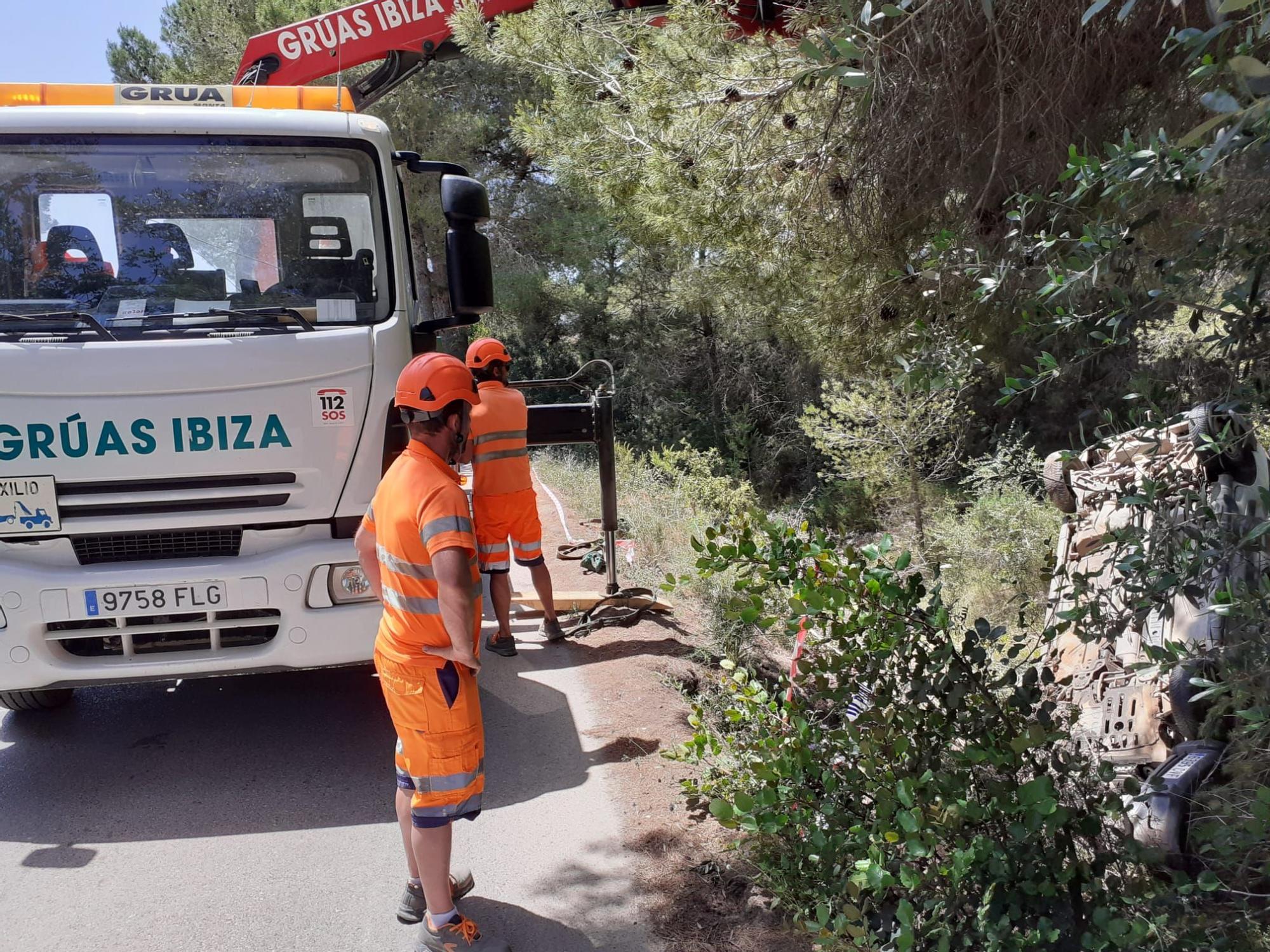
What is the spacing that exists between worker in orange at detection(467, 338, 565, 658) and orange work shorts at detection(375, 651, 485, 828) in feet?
8.97

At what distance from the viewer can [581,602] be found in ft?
22.7

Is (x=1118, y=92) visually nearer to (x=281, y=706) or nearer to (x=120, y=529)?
(x=120, y=529)

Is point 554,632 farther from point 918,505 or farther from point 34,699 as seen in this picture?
point 918,505

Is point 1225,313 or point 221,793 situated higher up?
point 1225,313

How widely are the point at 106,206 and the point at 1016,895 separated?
4.49 meters

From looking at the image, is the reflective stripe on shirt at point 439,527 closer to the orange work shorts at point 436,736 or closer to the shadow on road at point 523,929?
the orange work shorts at point 436,736

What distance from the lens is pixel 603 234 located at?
59.3 feet

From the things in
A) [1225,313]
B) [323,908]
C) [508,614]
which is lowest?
[323,908]

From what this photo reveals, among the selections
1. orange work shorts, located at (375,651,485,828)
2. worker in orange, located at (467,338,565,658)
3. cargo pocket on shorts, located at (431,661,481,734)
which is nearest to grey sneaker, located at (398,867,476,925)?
orange work shorts, located at (375,651,485,828)

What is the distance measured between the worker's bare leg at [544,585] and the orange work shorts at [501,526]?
0.30 m

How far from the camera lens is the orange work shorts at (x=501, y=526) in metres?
5.80

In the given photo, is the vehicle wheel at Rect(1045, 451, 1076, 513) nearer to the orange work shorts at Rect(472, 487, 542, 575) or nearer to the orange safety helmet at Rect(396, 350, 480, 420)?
the orange work shorts at Rect(472, 487, 542, 575)

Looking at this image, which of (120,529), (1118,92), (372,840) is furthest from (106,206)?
(1118,92)

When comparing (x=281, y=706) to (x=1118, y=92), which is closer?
(x=1118, y=92)
